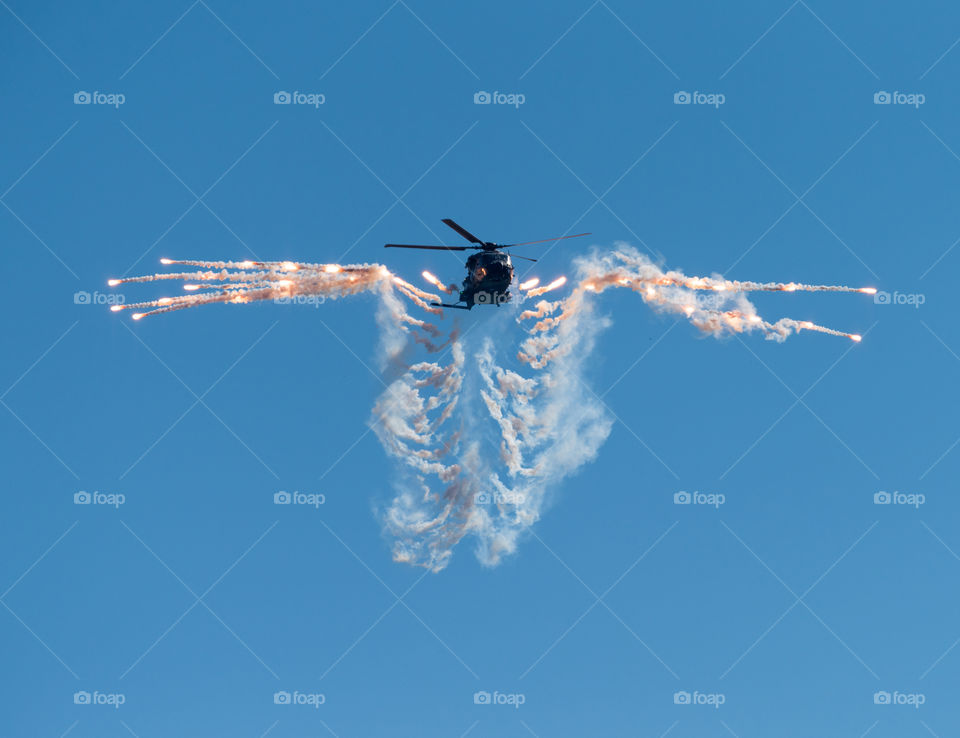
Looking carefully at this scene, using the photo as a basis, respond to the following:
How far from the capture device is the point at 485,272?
10225 centimetres

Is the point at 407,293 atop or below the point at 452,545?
atop

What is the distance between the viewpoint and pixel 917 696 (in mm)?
109312

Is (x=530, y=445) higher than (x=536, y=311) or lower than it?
lower

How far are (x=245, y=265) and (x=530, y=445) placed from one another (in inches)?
916

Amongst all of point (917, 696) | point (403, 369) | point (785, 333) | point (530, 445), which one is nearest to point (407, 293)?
point (403, 369)

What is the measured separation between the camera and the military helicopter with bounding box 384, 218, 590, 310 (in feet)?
335

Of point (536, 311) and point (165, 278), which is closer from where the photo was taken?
point (165, 278)

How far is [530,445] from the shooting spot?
363ft

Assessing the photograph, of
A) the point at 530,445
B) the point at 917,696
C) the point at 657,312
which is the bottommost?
the point at 917,696

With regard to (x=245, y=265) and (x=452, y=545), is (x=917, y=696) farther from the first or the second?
(x=245, y=265)

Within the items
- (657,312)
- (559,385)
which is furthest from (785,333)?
(559,385)

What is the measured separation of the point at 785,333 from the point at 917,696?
26.7m

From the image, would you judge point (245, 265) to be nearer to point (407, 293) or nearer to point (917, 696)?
point (407, 293)

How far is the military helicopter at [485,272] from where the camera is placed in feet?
335
